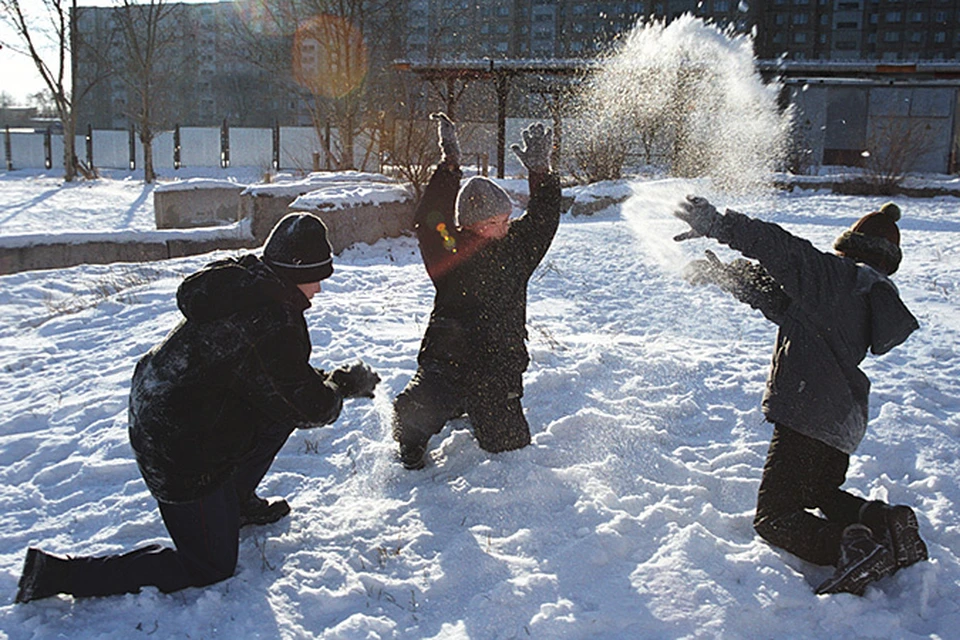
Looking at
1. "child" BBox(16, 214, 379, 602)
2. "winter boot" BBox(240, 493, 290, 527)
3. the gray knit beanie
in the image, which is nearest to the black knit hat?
"child" BBox(16, 214, 379, 602)

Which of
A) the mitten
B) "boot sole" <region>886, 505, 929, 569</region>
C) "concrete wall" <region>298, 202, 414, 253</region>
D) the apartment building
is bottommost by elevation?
"boot sole" <region>886, 505, 929, 569</region>

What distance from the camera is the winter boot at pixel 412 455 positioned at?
11.3 ft

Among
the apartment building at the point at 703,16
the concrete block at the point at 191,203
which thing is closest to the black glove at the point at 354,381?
the concrete block at the point at 191,203

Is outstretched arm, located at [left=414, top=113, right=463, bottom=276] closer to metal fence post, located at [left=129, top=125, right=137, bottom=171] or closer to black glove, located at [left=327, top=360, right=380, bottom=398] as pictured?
black glove, located at [left=327, top=360, right=380, bottom=398]

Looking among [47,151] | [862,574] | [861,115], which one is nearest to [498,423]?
[862,574]

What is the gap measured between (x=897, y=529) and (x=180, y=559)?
2.40 m

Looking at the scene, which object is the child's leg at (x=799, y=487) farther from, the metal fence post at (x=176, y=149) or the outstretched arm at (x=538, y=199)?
the metal fence post at (x=176, y=149)

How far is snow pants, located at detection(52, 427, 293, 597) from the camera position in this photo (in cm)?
247

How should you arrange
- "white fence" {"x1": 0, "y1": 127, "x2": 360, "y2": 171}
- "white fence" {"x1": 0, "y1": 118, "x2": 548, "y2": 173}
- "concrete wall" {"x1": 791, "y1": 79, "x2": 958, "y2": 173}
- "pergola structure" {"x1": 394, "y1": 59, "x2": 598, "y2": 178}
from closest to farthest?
"pergola structure" {"x1": 394, "y1": 59, "x2": 598, "y2": 178}, "concrete wall" {"x1": 791, "y1": 79, "x2": 958, "y2": 173}, "white fence" {"x1": 0, "y1": 118, "x2": 548, "y2": 173}, "white fence" {"x1": 0, "y1": 127, "x2": 360, "y2": 171}

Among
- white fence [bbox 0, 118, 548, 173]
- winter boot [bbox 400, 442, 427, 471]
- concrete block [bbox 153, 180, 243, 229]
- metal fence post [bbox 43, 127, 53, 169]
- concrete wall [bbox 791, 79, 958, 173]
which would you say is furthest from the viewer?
white fence [bbox 0, 118, 548, 173]

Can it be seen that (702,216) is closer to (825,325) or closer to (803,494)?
(825,325)

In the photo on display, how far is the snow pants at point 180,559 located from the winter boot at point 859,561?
80.9 inches

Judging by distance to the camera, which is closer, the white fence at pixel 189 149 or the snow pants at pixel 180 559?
the snow pants at pixel 180 559

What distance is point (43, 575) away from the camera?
2430 millimetres
